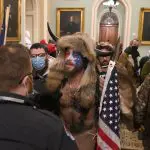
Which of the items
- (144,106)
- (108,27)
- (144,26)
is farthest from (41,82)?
(108,27)

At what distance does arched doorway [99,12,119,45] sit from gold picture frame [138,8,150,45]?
3156mm

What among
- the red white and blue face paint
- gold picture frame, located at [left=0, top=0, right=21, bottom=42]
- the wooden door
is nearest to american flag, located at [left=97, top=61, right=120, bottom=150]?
the red white and blue face paint

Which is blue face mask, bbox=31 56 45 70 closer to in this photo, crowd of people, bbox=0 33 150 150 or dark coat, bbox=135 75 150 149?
crowd of people, bbox=0 33 150 150

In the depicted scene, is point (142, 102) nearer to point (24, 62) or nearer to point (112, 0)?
point (24, 62)

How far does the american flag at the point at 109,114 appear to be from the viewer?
2.55 metres

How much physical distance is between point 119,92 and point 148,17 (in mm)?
10836

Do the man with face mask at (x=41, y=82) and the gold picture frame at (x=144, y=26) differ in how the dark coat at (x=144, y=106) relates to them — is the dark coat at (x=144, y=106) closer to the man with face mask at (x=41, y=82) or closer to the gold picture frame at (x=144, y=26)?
the man with face mask at (x=41, y=82)

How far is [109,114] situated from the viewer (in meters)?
2.59

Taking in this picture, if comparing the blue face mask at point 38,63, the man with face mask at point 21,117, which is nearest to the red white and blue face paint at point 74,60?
the blue face mask at point 38,63

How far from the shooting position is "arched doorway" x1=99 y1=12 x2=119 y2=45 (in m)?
16.6

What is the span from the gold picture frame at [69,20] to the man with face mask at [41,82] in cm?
967

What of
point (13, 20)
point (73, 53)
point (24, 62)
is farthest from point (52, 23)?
point (24, 62)

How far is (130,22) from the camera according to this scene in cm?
1275

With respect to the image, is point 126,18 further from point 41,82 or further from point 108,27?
point 41,82
